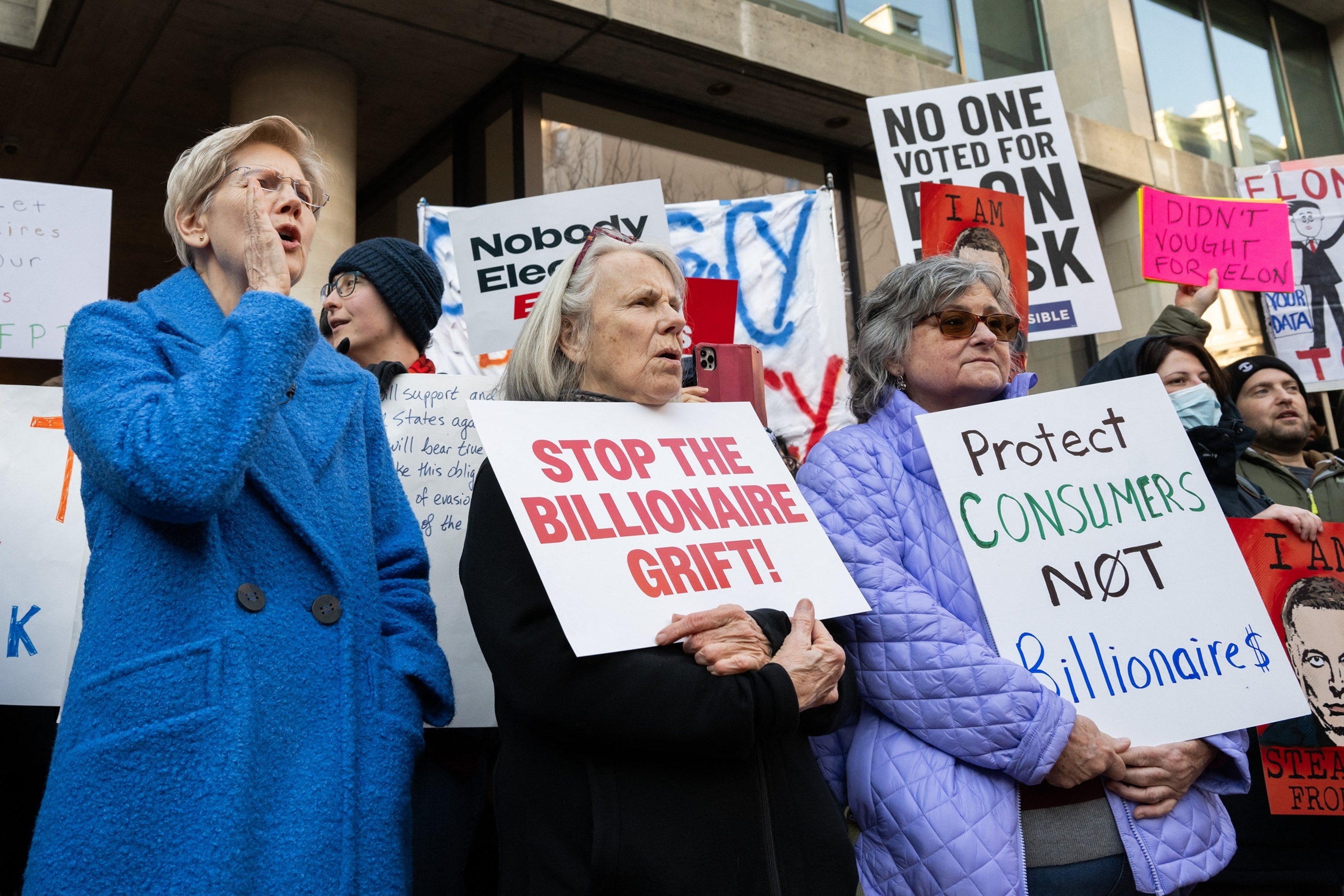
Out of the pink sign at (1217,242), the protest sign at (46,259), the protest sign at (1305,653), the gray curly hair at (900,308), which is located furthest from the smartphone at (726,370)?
the pink sign at (1217,242)

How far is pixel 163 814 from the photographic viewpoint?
4.56ft

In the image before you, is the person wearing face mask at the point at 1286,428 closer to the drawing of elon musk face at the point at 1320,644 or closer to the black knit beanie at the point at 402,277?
the drawing of elon musk face at the point at 1320,644

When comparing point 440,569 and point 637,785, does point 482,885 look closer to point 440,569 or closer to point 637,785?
point 440,569

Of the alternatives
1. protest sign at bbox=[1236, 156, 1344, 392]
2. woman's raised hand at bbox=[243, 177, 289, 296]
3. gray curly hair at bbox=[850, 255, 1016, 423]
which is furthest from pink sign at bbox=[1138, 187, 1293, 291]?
woman's raised hand at bbox=[243, 177, 289, 296]

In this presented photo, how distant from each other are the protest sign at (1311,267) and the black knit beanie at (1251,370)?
2263mm

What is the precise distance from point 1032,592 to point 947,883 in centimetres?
55

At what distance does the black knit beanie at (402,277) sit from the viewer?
8.86ft

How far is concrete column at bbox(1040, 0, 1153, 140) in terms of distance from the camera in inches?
336

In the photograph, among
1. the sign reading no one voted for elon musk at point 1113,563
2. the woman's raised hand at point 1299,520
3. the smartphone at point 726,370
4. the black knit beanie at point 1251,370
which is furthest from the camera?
the black knit beanie at point 1251,370

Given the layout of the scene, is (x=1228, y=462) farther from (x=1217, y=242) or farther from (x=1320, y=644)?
(x=1217, y=242)

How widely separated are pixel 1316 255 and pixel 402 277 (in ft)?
18.1

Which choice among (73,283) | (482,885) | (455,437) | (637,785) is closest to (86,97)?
(73,283)

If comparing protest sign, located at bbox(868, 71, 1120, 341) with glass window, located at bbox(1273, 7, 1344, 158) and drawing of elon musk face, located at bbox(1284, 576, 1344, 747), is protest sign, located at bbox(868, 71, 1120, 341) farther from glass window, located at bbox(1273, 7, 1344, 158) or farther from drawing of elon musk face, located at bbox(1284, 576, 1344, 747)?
glass window, located at bbox(1273, 7, 1344, 158)

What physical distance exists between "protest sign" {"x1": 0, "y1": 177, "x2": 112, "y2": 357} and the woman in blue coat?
1.36 m
